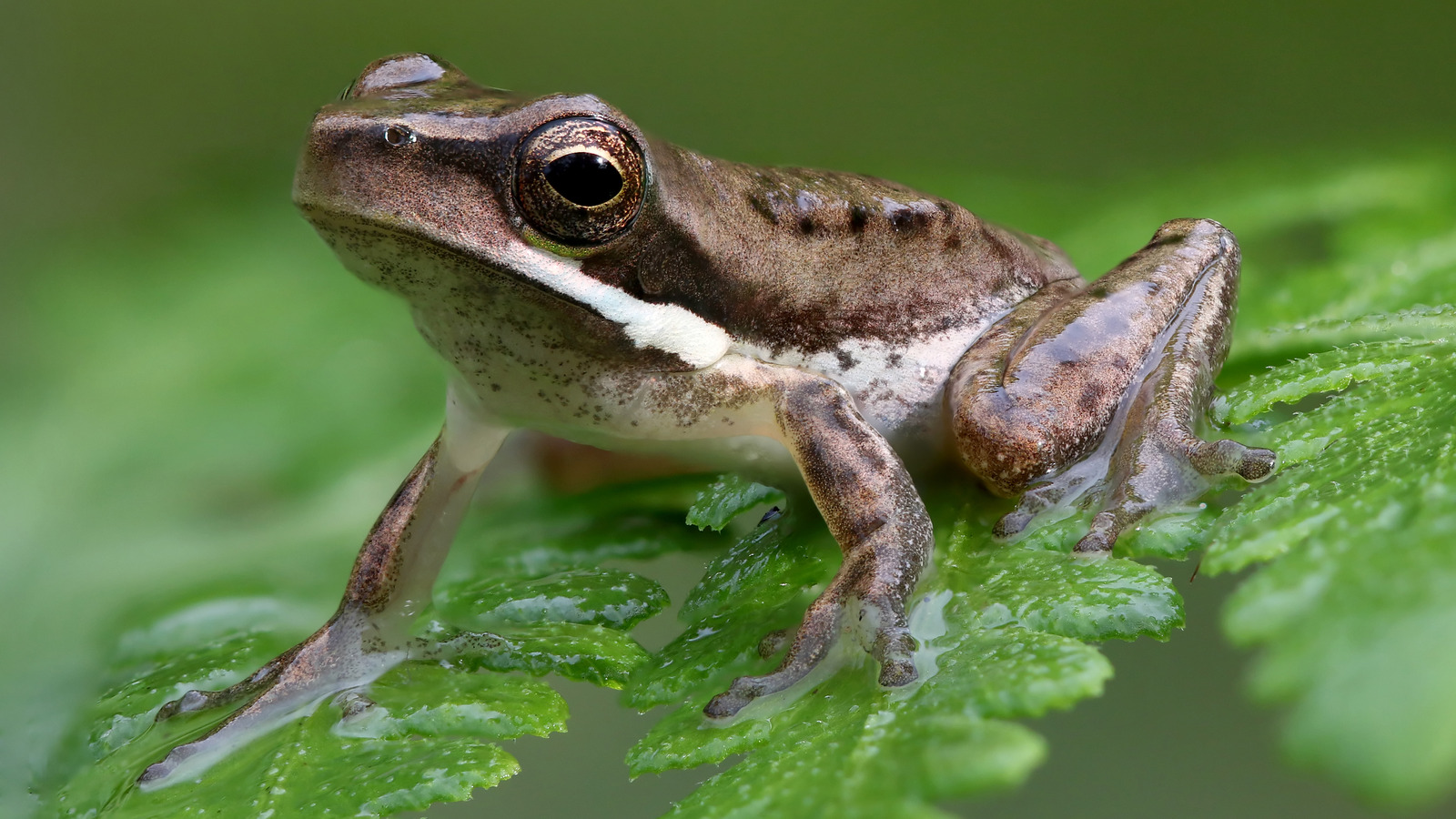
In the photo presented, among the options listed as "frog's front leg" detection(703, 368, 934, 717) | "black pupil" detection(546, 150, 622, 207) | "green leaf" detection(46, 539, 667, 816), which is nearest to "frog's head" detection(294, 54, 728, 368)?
"black pupil" detection(546, 150, 622, 207)

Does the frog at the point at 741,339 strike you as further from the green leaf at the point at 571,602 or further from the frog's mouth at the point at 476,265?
the green leaf at the point at 571,602

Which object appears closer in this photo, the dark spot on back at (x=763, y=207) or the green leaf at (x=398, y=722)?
the green leaf at (x=398, y=722)

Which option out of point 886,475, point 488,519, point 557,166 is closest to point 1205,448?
point 886,475

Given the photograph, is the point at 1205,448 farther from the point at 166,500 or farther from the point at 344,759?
the point at 166,500

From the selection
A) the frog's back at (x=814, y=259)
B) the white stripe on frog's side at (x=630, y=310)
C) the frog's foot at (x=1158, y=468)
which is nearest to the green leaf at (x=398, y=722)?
the white stripe on frog's side at (x=630, y=310)

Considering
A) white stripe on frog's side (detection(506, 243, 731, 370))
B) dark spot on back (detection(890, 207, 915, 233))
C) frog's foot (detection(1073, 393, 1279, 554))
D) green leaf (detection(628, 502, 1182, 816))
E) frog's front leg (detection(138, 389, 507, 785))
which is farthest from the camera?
dark spot on back (detection(890, 207, 915, 233))

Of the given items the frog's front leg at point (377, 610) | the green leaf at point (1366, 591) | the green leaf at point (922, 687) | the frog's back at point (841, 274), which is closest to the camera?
the green leaf at point (1366, 591)

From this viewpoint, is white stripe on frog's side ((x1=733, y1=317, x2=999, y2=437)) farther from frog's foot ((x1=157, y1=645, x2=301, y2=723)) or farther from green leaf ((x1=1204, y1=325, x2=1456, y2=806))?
frog's foot ((x1=157, y1=645, x2=301, y2=723))
